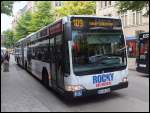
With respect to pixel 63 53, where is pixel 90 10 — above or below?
above

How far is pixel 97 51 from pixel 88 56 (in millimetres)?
353

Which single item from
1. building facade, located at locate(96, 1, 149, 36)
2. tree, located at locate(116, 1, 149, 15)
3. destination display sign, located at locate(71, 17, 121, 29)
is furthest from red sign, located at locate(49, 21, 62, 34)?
building facade, located at locate(96, 1, 149, 36)

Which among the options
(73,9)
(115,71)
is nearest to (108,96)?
(115,71)

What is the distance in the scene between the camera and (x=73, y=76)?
9203 mm

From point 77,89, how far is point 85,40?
4.75ft

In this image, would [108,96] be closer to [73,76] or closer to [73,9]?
[73,76]

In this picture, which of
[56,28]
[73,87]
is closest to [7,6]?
[56,28]

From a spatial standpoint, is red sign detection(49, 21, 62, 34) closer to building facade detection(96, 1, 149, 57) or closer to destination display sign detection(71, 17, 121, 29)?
destination display sign detection(71, 17, 121, 29)

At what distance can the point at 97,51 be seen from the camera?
31.5ft

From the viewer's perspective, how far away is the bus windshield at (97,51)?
9.31 metres

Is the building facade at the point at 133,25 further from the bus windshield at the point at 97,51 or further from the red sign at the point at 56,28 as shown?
the bus windshield at the point at 97,51

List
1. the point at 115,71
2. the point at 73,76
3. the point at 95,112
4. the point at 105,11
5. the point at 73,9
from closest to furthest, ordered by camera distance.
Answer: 1. the point at 95,112
2. the point at 73,76
3. the point at 115,71
4. the point at 73,9
5. the point at 105,11

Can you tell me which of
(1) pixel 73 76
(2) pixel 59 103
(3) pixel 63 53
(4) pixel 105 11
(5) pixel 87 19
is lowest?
(2) pixel 59 103

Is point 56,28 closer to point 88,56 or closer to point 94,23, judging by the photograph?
point 94,23
